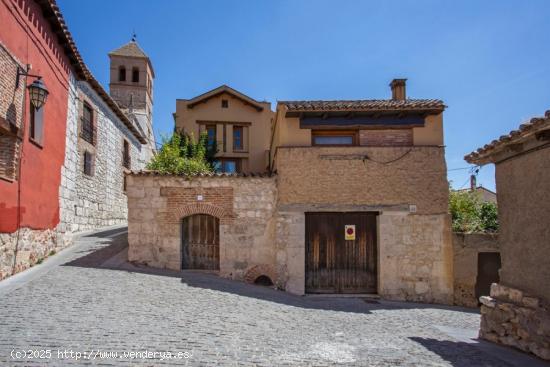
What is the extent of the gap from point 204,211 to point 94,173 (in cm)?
732

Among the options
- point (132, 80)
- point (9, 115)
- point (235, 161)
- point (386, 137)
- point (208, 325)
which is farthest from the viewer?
point (132, 80)

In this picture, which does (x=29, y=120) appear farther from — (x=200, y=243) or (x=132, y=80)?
(x=132, y=80)

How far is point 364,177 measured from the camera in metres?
10.1

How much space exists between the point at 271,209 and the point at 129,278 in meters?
3.85

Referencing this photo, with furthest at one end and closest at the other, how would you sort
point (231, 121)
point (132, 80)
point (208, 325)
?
point (132, 80) < point (231, 121) < point (208, 325)

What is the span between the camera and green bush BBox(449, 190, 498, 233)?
1073 cm

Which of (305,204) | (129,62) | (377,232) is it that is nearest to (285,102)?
(305,204)

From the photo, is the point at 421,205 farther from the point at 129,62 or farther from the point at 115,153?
the point at 129,62

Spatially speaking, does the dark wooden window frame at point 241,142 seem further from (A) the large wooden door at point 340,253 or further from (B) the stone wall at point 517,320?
(B) the stone wall at point 517,320

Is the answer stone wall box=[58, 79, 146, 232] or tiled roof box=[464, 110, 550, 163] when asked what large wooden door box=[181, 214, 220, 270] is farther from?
tiled roof box=[464, 110, 550, 163]

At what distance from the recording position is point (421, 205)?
9977 millimetres

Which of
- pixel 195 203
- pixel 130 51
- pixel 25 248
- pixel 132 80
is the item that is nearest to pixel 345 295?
pixel 195 203

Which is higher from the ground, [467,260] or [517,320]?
[467,260]

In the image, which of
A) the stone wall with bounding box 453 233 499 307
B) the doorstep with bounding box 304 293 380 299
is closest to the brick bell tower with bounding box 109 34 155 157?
the doorstep with bounding box 304 293 380 299
